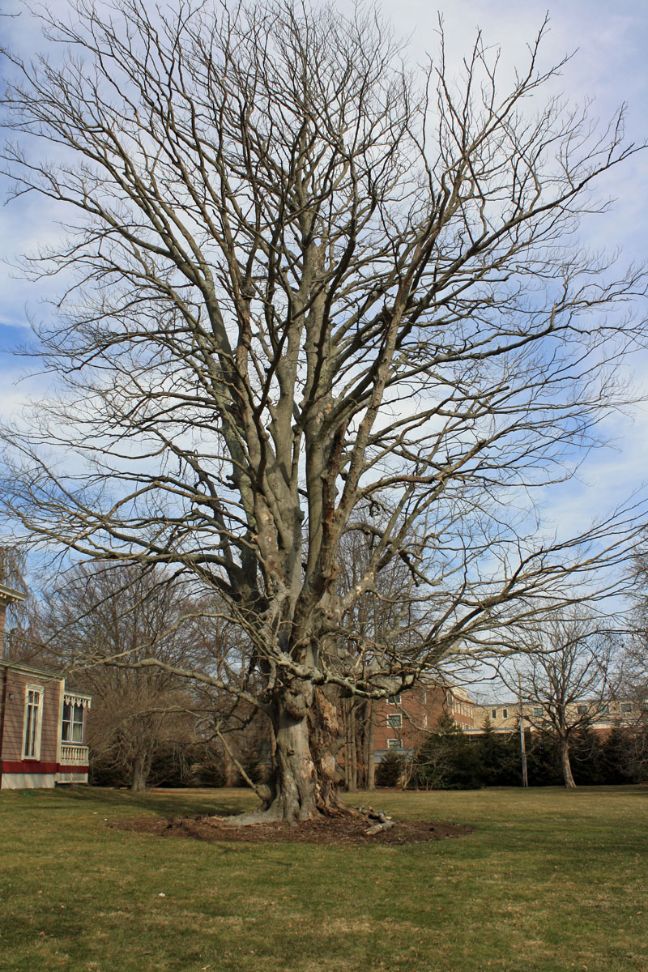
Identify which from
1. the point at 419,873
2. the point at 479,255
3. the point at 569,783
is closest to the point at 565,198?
the point at 479,255

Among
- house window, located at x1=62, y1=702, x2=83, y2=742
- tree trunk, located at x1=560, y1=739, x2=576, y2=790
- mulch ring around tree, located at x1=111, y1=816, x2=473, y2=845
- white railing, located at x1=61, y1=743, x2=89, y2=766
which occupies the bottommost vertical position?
tree trunk, located at x1=560, y1=739, x2=576, y2=790

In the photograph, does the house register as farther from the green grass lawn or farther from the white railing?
the green grass lawn

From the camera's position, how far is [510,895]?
8148mm

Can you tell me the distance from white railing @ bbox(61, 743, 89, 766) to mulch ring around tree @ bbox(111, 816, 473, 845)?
1614 centimetres

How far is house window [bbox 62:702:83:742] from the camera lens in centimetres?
2927

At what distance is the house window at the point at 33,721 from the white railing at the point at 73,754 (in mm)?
3246

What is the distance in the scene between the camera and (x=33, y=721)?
82.8 ft

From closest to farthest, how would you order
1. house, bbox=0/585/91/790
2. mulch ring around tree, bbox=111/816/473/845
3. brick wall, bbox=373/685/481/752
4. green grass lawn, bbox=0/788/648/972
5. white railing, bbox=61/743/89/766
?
green grass lawn, bbox=0/788/648/972, mulch ring around tree, bbox=111/816/473/845, brick wall, bbox=373/685/481/752, house, bbox=0/585/91/790, white railing, bbox=61/743/89/766

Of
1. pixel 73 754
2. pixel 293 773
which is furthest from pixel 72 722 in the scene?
pixel 293 773

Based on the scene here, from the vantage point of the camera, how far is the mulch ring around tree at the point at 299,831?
11.7m

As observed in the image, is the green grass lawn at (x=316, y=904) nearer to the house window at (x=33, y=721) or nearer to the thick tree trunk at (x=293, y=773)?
the thick tree trunk at (x=293, y=773)

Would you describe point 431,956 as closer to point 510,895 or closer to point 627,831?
point 510,895

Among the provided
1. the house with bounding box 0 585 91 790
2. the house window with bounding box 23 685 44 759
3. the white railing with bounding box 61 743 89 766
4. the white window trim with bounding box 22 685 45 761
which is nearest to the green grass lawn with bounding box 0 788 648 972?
the house with bounding box 0 585 91 790

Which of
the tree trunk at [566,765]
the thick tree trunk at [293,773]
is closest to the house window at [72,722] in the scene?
the thick tree trunk at [293,773]
